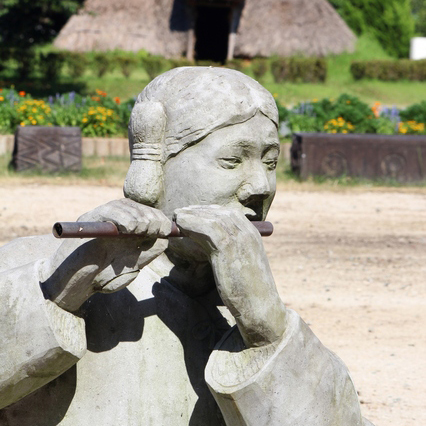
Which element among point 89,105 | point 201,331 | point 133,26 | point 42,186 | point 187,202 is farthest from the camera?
point 133,26

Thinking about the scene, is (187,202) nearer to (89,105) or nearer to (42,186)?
(42,186)

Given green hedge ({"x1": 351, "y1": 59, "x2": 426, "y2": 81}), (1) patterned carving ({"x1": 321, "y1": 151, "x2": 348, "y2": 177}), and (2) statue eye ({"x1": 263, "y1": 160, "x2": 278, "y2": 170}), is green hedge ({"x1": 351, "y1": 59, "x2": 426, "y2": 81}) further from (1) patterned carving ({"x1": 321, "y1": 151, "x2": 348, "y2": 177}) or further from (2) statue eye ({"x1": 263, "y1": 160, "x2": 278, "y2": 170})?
(2) statue eye ({"x1": 263, "y1": 160, "x2": 278, "y2": 170})

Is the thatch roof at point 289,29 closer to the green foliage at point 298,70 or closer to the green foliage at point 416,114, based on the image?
the green foliage at point 298,70

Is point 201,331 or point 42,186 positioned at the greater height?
point 201,331

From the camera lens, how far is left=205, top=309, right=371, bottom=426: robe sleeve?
6.33 feet

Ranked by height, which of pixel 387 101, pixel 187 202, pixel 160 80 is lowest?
pixel 387 101

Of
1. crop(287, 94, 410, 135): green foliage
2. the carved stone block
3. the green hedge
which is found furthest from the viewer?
the green hedge

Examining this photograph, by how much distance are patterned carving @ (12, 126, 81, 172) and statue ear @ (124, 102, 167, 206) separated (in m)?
9.08

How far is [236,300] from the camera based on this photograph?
6.23 ft

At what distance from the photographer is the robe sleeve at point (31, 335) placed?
1.91 meters

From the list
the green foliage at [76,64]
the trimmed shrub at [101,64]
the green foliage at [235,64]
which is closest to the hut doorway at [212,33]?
the green foliage at [235,64]

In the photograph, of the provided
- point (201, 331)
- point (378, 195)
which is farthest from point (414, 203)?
point (201, 331)

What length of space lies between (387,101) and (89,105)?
10.2m

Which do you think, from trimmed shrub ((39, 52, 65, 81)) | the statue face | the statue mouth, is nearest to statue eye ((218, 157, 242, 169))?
the statue face
